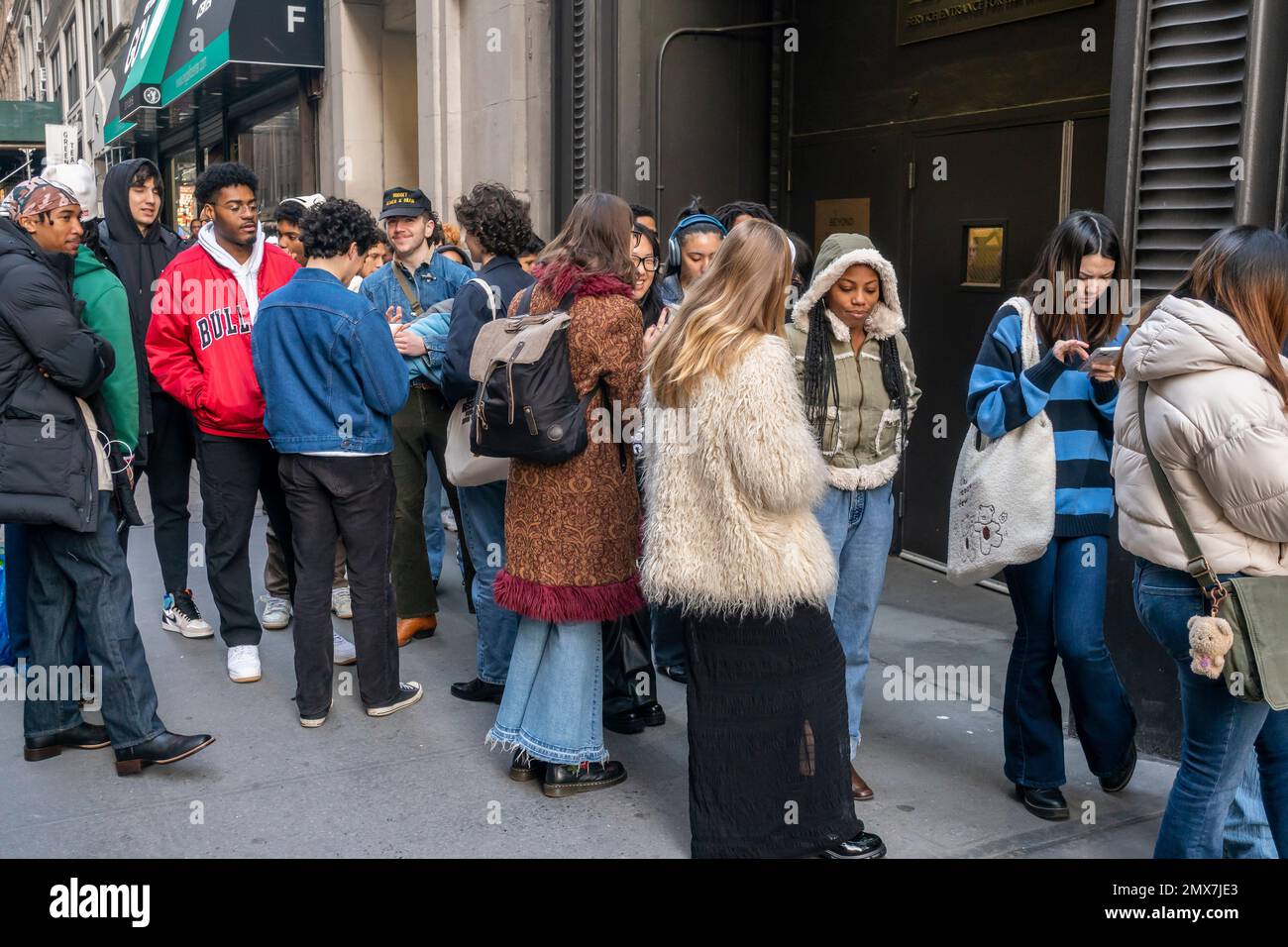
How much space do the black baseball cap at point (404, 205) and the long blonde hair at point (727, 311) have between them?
312cm

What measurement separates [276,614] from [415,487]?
1.06m

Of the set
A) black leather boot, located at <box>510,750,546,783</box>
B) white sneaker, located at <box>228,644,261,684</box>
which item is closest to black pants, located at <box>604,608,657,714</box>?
black leather boot, located at <box>510,750,546,783</box>

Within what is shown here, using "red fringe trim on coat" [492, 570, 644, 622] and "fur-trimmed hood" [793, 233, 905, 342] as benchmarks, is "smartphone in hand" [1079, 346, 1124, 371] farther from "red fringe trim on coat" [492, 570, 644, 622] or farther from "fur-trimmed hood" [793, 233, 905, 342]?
"red fringe trim on coat" [492, 570, 644, 622]

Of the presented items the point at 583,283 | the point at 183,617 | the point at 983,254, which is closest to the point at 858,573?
the point at 583,283

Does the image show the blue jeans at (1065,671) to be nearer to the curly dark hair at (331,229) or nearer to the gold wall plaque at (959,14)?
the curly dark hair at (331,229)

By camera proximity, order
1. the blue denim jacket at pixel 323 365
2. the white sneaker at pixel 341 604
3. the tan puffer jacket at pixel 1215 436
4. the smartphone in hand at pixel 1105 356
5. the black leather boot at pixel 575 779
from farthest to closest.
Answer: the white sneaker at pixel 341 604 < the blue denim jacket at pixel 323 365 < the black leather boot at pixel 575 779 < the smartphone in hand at pixel 1105 356 < the tan puffer jacket at pixel 1215 436

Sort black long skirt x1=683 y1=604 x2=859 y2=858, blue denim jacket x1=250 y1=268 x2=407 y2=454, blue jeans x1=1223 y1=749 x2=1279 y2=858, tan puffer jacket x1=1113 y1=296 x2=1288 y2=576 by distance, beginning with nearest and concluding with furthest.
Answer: tan puffer jacket x1=1113 y1=296 x2=1288 y2=576 < blue jeans x1=1223 y1=749 x2=1279 y2=858 < black long skirt x1=683 y1=604 x2=859 y2=858 < blue denim jacket x1=250 y1=268 x2=407 y2=454

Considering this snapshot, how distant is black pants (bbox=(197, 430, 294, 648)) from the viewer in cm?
563

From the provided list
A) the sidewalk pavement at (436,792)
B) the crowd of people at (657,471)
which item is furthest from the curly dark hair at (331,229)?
the sidewalk pavement at (436,792)

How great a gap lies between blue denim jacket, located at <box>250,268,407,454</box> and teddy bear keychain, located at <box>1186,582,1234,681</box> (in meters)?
3.06

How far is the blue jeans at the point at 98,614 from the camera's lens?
14.8 feet

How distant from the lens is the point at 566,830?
4.17m

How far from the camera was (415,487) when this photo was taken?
616cm
